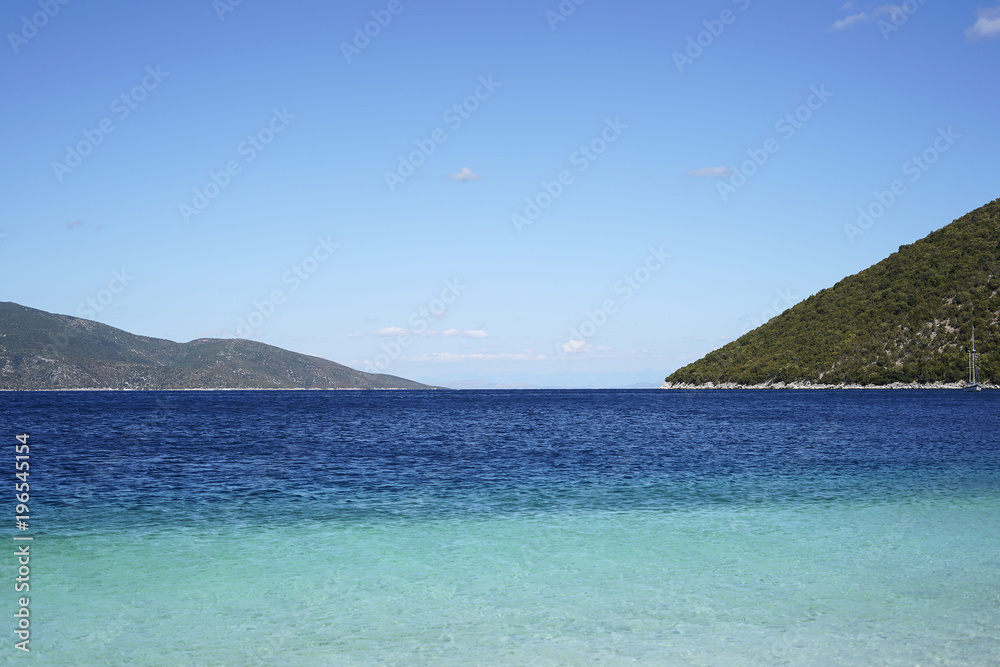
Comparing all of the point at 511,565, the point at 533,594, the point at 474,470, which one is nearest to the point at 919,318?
the point at 474,470

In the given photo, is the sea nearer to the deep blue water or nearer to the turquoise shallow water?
the turquoise shallow water

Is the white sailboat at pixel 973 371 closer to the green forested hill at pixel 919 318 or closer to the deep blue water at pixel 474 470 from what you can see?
the green forested hill at pixel 919 318

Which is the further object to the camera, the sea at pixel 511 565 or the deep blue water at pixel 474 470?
the deep blue water at pixel 474 470

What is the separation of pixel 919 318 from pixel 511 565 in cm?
17369

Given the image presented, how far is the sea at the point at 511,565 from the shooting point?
1104 cm

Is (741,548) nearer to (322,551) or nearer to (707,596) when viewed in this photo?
(707,596)

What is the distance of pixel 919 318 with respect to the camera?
164000mm

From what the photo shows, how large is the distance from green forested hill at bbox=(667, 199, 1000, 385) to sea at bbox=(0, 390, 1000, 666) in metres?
138

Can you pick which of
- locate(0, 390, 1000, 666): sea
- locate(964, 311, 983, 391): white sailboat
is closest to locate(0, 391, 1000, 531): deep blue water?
locate(0, 390, 1000, 666): sea

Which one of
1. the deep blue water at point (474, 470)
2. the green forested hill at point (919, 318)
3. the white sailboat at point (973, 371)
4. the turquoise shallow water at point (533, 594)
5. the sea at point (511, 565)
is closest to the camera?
the turquoise shallow water at point (533, 594)

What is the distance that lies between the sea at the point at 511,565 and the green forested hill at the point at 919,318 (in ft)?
452

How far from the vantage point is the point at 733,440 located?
53.6m

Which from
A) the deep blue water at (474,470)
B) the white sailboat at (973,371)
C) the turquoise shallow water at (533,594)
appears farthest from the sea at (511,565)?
the white sailboat at (973,371)

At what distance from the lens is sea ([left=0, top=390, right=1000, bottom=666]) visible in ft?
36.2
